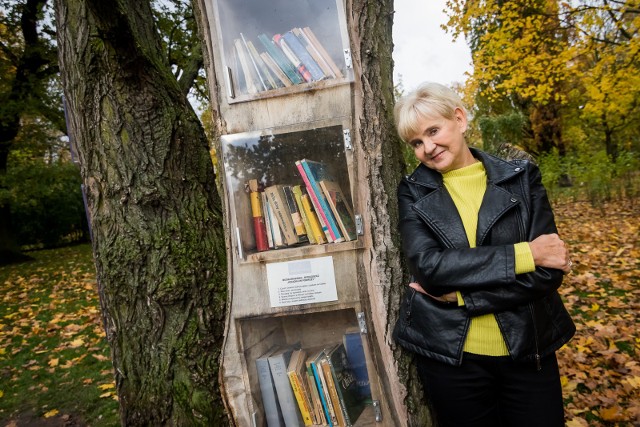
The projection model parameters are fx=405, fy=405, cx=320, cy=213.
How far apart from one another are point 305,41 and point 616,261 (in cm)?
563

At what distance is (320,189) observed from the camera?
6.59ft

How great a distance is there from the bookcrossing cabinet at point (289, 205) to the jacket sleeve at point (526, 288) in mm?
577

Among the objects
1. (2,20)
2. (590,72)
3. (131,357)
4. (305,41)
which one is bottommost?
(131,357)

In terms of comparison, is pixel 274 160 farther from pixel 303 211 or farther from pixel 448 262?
pixel 448 262

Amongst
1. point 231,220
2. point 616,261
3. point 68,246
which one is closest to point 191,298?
point 231,220

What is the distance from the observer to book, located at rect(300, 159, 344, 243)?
2.00m

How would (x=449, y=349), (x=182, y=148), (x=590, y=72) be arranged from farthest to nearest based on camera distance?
1. (x=590, y=72)
2. (x=182, y=148)
3. (x=449, y=349)

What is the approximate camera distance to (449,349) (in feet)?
5.21

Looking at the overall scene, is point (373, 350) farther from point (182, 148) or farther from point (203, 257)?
point (182, 148)

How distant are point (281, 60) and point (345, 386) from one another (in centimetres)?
169

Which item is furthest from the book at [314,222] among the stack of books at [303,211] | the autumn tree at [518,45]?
the autumn tree at [518,45]

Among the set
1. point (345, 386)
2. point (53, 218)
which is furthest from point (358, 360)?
point (53, 218)

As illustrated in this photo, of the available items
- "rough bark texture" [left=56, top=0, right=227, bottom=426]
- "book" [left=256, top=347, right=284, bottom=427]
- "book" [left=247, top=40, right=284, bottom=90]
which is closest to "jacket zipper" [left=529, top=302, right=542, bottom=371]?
"book" [left=256, top=347, right=284, bottom=427]

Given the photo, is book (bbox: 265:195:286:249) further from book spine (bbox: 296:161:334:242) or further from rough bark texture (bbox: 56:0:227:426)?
rough bark texture (bbox: 56:0:227:426)
